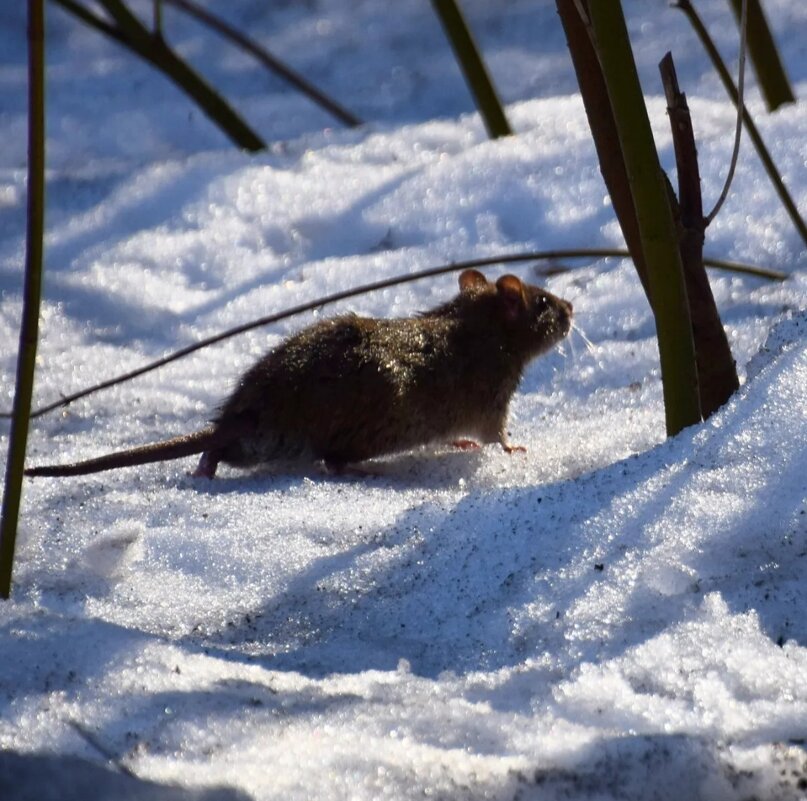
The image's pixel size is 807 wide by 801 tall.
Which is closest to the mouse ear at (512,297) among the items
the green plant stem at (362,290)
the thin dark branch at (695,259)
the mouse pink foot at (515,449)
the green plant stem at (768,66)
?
the mouse pink foot at (515,449)

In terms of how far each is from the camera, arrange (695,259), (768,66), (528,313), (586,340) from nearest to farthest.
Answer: (695,259), (586,340), (528,313), (768,66)

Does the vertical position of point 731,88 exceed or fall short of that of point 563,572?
it exceeds it

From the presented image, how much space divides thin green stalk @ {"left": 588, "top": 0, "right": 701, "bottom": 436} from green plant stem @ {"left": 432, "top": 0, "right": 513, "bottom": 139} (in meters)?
2.54

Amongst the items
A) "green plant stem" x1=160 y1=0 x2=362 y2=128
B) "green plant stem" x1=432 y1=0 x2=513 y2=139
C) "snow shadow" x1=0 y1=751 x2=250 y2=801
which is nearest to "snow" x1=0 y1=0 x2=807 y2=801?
"snow shadow" x1=0 y1=751 x2=250 y2=801

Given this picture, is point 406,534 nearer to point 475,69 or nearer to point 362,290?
point 362,290

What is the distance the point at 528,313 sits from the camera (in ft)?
12.1

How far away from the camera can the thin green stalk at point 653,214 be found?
79.5 inches

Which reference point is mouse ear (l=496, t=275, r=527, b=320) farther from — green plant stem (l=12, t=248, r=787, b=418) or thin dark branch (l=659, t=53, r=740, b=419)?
thin dark branch (l=659, t=53, r=740, b=419)

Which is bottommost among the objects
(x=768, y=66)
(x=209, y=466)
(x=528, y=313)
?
(x=209, y=466)

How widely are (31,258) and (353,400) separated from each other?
146cm

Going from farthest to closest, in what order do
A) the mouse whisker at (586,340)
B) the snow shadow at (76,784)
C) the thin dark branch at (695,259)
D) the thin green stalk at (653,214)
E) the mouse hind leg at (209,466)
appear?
the mouse whisker at (586,340) → the mouse hind leg at (209,466) → the thin dark branch at (695,259) → the thin green stalk at (653,214) → the snow shadow at (76,784)

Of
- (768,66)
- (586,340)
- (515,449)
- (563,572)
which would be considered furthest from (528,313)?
(563,572)

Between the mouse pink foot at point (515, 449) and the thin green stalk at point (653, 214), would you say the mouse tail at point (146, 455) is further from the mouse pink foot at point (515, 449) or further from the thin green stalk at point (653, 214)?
the thin green stalk at point (653, 214)

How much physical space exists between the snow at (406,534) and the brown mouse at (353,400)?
80 millimetres
